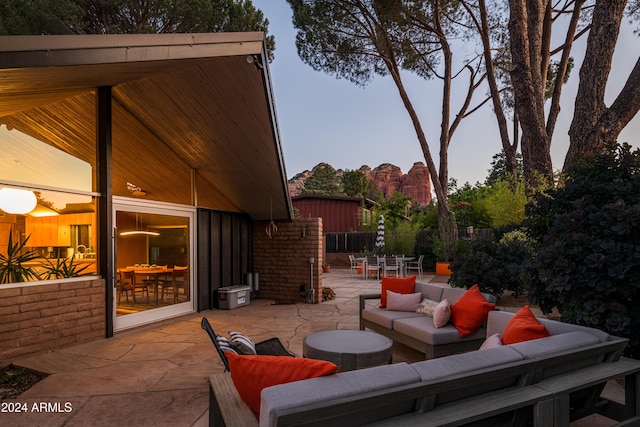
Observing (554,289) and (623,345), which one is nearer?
(623,345)

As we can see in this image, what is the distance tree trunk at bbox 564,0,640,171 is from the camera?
5.70 meters

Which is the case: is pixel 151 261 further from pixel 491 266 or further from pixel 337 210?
pixel 337 210

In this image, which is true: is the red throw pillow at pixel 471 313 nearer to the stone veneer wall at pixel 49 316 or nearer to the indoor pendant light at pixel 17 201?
the stone veneer wall at pixel 49 316

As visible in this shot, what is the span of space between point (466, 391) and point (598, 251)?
2.00 m

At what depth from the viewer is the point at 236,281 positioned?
808 centimetres

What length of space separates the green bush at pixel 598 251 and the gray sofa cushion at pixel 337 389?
2.14 m

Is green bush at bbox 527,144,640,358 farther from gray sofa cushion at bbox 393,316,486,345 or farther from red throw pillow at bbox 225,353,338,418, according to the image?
red throw pillow at bbox 225,353,338,418

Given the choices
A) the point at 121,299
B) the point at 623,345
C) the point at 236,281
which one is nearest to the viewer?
the point at 623,345

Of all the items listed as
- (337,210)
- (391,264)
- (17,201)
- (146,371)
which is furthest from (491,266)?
(337,210)

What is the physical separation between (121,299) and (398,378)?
515 cm

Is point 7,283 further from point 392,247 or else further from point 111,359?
point 392,247

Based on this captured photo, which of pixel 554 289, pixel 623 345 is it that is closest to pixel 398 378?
pixel 623 345

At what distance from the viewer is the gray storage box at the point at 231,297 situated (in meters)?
7.36

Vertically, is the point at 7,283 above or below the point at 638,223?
below
